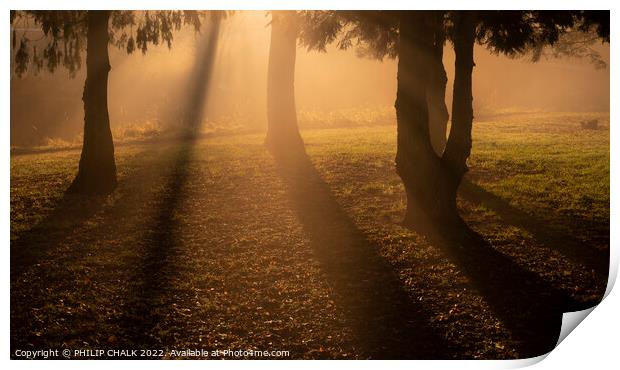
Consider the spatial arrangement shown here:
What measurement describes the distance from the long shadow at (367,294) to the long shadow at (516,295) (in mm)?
849

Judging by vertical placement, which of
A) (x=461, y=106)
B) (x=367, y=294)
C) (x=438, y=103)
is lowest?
(x=367, y=294)

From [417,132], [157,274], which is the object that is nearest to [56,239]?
[157,274]

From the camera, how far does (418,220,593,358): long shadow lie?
6.99 meters

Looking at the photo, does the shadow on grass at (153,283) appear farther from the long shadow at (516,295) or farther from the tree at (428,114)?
the tree at (428,114)

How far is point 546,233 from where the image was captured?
10.5 metres

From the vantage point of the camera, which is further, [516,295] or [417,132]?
[417,132]

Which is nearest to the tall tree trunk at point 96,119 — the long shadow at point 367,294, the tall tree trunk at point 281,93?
the long shadow at point 367,294

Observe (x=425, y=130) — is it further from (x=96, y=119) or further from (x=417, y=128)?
(x=96, y=119)

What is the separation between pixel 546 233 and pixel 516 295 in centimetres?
299

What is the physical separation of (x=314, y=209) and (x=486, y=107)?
96.9ft

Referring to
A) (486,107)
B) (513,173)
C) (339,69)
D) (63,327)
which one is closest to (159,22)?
(63,327)

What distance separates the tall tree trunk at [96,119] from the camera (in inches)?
510
